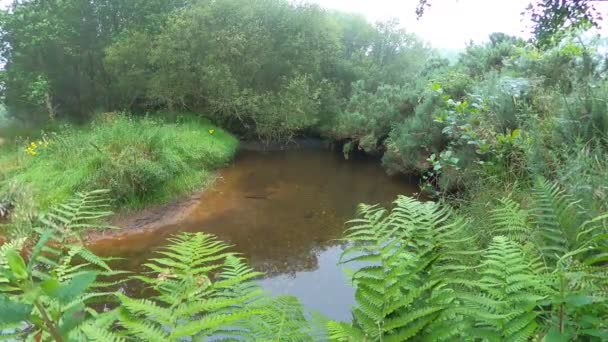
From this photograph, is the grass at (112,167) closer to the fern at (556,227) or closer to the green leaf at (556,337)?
the fern at (556,227)

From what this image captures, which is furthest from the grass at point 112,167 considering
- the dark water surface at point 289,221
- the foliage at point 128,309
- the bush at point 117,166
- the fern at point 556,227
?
the fern at point 556,227

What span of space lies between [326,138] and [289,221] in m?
8.11

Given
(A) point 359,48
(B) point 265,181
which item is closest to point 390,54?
(A) point 359,48

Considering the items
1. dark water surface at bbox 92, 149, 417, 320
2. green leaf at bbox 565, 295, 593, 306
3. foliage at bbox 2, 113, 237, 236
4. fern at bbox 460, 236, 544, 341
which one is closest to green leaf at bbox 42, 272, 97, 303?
fern at bbox 460, 236, 544, 341

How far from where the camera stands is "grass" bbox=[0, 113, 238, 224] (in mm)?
7121

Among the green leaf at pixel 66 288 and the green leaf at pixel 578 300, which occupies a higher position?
the green leaf at pixel 66 288

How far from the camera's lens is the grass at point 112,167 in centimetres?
712

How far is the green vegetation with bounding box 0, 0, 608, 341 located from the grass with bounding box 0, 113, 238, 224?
4 cm

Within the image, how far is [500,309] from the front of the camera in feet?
3.32

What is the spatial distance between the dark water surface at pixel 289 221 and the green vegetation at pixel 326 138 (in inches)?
23.1

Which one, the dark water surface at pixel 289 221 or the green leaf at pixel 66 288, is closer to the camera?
the green leaf at pixel 66 288

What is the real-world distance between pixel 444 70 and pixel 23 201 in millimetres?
8915

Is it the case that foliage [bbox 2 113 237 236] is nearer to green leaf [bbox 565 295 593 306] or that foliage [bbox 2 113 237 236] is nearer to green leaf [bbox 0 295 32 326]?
green leaf [bbox 0 295 32 326]

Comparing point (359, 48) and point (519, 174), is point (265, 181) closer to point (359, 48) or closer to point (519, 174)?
point (519, 174)
